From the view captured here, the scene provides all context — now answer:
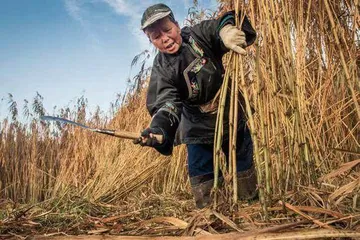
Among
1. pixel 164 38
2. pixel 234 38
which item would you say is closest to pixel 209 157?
pixel 164 38

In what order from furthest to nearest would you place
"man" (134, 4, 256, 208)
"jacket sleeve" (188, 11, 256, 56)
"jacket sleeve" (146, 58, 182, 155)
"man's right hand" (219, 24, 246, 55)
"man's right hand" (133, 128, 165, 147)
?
"jacket sleeve" (188, 11, 256, 56) < "man" (134, 4, 256, 208) < "jacket sleeve" (146, 58, 182, 155) < "man's right hand" (133, 128, 165, 147) < "man's right hand" (219, 24, 246, 55)

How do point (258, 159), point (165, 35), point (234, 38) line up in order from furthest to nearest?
point (165, 35) < point (234, 38) < point (258, 159)

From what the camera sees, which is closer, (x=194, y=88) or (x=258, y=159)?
(x=258, y=159)

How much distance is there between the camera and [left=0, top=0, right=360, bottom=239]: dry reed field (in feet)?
4.69

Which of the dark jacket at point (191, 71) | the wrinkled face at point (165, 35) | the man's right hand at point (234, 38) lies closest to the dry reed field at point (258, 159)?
the man's right hand at point (234, 38)

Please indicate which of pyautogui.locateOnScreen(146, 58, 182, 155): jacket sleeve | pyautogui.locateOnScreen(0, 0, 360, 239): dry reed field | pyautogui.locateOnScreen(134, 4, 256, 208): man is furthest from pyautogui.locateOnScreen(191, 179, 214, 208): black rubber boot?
pyautogui.locateOnScreen(146, 58, 182, 155): jacket sleeve

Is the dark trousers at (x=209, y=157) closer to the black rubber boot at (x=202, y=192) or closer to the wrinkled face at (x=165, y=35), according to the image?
the black rubber boot at (x=202, y=192)

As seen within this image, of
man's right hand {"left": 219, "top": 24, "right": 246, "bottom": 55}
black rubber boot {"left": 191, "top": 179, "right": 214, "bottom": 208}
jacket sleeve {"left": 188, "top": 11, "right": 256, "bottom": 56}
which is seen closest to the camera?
man's right hand {"left": 219, "top": 24, "right": 246, "bottom": 55}

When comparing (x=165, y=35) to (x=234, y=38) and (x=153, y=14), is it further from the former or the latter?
(x=234, y=38)

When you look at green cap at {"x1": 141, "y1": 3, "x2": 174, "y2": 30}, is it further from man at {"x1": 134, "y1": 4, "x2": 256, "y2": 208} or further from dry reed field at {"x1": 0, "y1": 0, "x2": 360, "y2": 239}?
dry reed field at {"x1": 0, "y1": 0, "x2": 360, "y2": 239}

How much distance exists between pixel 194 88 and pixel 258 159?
987mm

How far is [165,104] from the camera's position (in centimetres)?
220

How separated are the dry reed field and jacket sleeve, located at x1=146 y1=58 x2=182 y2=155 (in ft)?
1.13

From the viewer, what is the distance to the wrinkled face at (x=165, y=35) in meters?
2.30
